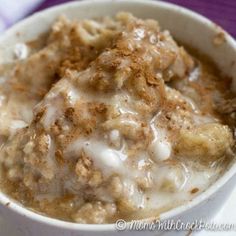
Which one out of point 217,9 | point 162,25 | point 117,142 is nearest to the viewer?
point 117,142

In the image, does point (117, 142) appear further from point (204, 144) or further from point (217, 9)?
point (217, 9)

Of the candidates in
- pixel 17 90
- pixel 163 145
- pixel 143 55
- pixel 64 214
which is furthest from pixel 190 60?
pixel 64 214

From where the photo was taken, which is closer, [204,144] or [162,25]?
[204,144]

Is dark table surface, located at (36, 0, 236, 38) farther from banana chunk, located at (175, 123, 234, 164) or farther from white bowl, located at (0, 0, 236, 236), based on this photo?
banana chunk, located at (175, 123, 234, 164)

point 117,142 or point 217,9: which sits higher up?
point 117,142

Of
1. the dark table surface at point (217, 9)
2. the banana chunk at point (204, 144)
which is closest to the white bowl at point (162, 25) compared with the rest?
the banana chunk at point (204, 144)

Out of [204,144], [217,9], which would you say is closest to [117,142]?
[204,144]

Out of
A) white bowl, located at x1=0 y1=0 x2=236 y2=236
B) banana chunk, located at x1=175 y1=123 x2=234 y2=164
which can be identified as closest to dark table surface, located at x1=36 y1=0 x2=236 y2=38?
white bowl, located at x1=0 y1=0 x2=236 y2=236

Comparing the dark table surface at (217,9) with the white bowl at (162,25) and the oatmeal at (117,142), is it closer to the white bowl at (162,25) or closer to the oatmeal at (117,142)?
the white bowl at (162,25)
